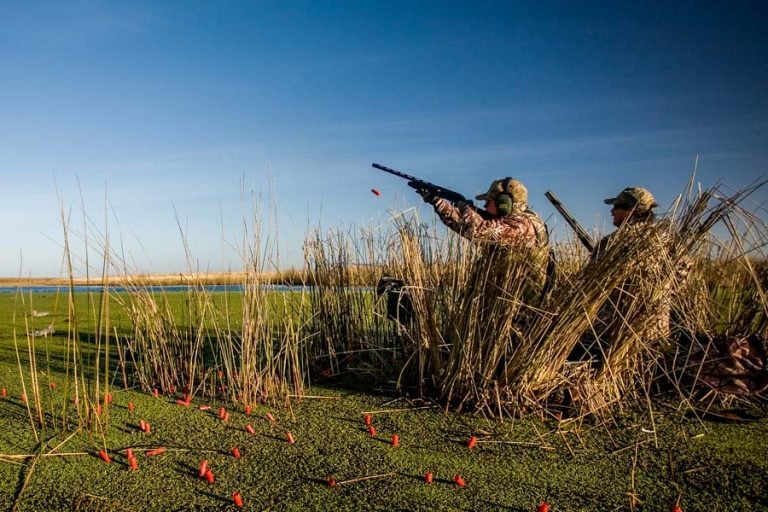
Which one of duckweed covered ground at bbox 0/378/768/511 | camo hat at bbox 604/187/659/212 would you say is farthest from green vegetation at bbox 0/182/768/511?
camo hat at bbox 604/187/659/212

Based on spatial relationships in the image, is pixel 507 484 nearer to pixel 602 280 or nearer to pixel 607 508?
pixel 607 508

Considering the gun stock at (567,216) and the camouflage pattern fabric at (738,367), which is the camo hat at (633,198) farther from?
the camouflage pattern fabric at (738,367)

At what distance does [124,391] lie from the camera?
358cm

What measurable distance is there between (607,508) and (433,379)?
1354 millimetres

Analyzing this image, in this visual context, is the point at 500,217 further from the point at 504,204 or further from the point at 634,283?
the point at 634,283

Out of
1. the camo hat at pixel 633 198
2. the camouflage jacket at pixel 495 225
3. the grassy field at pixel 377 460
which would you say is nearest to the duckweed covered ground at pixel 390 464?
the grassy field at pixel 377 460

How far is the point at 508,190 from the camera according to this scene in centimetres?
376

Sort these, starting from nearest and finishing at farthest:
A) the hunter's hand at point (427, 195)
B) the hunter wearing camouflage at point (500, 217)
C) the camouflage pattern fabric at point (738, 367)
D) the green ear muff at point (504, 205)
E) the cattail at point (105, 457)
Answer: the cattail at point (105, 457) < the camouflage pattern fabric at point (738, 367) < the hunter wearing camouflage at point (500, 217) < the green ear muff at point (504, 205) < the hunter's hand at point (427, 195)

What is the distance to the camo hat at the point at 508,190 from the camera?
12.3ft

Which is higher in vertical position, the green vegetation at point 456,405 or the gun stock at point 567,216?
the gun stock at point 567,216

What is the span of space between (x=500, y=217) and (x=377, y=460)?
178 centimetres

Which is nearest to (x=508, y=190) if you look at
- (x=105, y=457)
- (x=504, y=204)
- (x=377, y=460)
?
(x=504, y=204)

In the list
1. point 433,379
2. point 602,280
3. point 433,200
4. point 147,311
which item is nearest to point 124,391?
point 147,311

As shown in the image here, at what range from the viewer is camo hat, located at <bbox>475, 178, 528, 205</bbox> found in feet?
12.3
